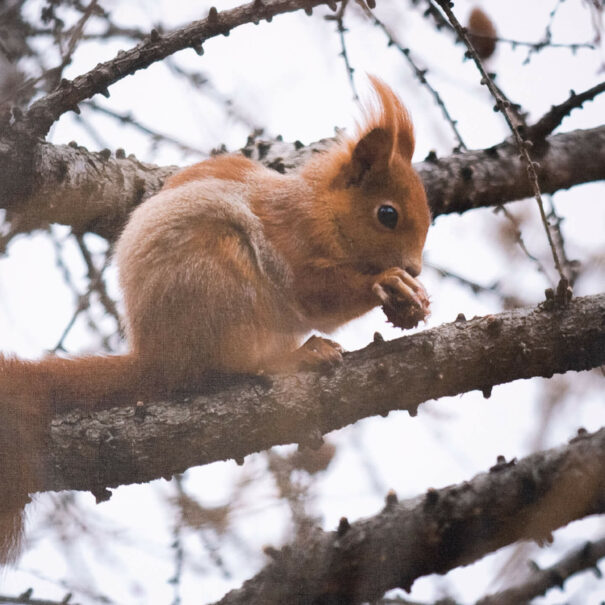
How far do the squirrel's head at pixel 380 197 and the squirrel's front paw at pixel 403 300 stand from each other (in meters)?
0.26

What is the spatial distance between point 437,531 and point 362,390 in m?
0.48

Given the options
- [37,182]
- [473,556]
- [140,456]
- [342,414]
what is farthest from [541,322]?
[37,182]

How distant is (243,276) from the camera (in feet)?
7.75

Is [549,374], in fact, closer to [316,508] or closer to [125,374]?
[316,508]

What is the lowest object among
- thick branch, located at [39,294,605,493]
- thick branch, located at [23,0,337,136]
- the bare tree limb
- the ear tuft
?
the bare tree limb

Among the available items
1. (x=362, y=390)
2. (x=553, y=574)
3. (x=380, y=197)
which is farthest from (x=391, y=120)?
(x=553, y=574)

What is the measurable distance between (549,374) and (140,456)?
1.10 m

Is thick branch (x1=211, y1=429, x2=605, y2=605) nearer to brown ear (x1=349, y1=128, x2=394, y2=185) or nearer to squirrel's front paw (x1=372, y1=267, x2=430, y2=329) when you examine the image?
squirrel's front paw (x1=372, y1=267, x2=430, y2=329)

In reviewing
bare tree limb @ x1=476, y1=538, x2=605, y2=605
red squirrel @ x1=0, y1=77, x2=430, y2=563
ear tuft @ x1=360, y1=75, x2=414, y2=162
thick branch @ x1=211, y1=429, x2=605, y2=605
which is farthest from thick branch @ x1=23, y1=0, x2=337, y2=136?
bare tree limb @ x1=476, y1=538, x2=605, y2=605

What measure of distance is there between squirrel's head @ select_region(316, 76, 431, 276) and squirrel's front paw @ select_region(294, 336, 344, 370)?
18.0 inches

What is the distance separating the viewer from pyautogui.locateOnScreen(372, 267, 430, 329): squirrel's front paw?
2.29 metres

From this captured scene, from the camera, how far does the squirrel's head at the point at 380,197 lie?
2.64 metres

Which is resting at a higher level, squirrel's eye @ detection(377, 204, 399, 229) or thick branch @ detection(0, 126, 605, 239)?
thick branch @ detection(0, 126, 605, 239)

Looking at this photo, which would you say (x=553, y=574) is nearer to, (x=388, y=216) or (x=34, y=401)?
(x=34, y=401)
